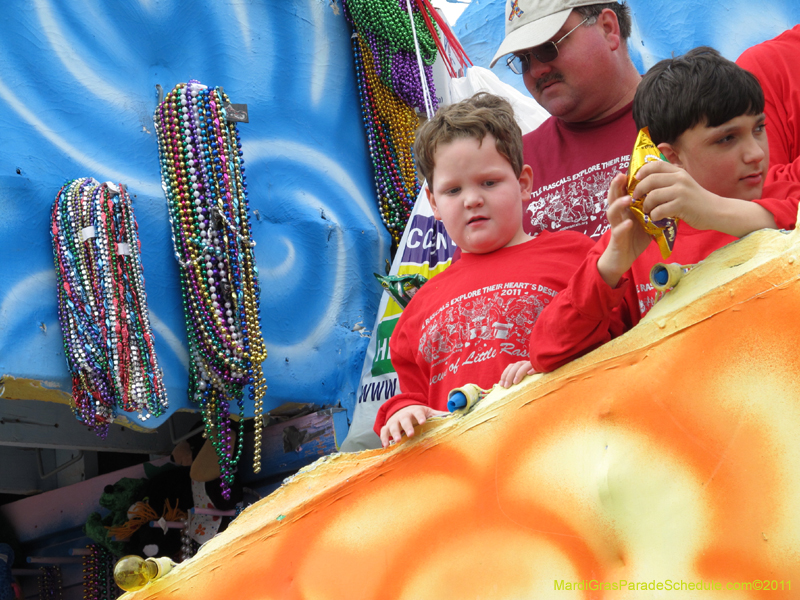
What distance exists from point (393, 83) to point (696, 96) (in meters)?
2.12

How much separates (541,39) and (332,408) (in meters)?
1.49

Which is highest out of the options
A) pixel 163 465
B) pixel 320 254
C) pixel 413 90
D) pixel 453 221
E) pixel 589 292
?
pixel 413 90

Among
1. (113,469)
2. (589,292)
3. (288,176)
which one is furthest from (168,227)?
(589,292)

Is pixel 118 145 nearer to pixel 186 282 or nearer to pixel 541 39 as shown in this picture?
pixel 186 282

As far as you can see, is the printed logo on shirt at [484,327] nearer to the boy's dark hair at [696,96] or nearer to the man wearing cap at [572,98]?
the boy's dark hair at [696,96]

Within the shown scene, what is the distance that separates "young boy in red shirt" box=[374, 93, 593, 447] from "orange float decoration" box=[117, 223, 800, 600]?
10.4 inches

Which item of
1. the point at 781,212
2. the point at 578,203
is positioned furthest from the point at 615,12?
the point at 781,212

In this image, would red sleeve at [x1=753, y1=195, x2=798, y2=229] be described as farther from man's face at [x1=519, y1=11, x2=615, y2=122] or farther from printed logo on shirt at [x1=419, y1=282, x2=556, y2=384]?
man's face at [x1=519, y1=11, x2=615, y2=122]

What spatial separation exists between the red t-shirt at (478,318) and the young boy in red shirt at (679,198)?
224mm

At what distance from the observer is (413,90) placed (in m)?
3.23

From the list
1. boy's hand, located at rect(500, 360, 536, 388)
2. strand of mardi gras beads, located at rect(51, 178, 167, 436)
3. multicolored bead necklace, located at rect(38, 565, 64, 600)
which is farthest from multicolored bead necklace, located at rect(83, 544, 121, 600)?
Result: boy's hand, located at rect(500, 360, 536, 388)

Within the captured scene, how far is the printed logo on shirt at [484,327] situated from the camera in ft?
4.73

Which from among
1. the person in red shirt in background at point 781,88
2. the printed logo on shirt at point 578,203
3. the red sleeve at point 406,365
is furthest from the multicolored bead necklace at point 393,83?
the red sleeve at point 406,365

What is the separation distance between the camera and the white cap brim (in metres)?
2.20
